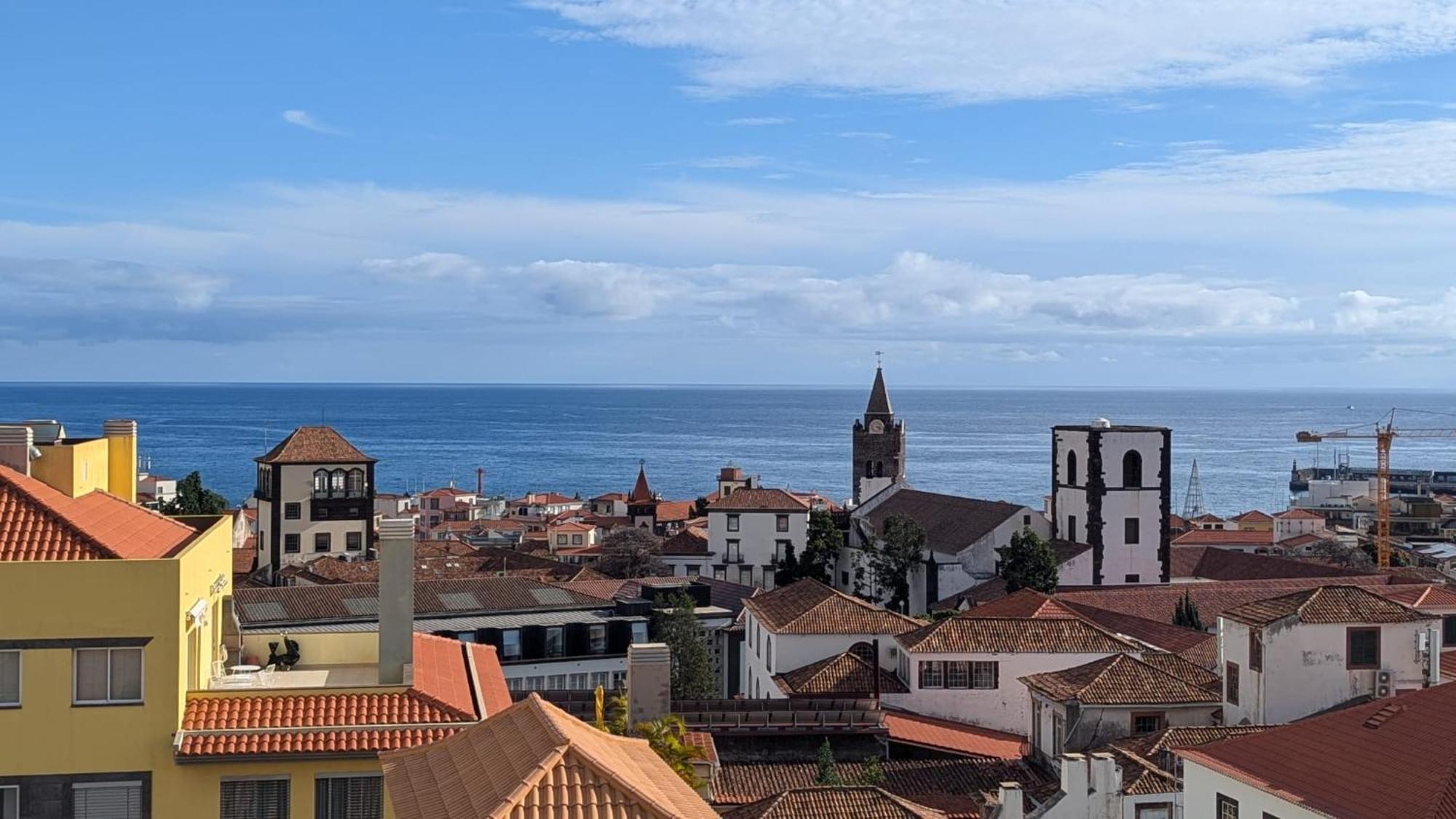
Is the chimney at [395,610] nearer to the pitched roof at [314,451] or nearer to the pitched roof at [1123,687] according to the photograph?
the pitched roof at [1123,687]

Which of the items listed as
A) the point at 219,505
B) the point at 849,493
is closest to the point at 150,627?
the point at 219,505

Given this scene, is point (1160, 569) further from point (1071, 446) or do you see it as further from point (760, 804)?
point (760, 804)

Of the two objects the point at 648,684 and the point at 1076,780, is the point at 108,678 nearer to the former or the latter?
the point at 648,684

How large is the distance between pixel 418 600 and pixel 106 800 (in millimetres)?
31279

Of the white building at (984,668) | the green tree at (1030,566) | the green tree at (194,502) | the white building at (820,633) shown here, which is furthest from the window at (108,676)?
the green tree at (194,502)

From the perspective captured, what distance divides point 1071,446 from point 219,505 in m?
39.6

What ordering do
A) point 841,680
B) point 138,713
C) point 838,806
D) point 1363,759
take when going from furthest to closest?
point 841,680
point 838,806
point 1363,759
point 138,713

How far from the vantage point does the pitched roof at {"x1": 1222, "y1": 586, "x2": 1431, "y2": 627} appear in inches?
1179

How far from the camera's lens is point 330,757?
1577cm

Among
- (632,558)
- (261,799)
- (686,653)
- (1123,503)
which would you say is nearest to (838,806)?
(261,799)

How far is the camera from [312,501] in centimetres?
6744

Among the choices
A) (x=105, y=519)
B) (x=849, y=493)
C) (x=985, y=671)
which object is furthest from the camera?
(x=849, y=493)

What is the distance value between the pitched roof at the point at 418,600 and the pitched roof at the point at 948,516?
2411cm

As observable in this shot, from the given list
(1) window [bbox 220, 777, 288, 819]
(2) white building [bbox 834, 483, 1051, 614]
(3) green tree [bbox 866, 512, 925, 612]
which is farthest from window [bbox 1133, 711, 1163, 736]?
(3) green tree [bbox 866, 512, 925, 612]
